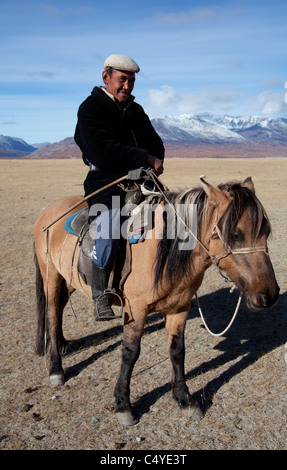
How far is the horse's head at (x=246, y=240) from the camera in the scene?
318cm

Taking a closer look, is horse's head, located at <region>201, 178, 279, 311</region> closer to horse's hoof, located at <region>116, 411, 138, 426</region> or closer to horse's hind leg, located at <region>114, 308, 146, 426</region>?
horse's hind leg, located at <region>114, 308, 146, 426</region>

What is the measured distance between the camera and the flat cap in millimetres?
3881

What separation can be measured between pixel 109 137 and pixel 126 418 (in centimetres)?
271

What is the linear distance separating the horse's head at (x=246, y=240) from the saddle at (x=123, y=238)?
755 mm

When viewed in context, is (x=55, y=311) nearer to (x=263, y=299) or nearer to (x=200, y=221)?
(x=200, y=221)

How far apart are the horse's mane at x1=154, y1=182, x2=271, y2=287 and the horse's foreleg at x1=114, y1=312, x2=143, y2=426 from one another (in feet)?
1.80

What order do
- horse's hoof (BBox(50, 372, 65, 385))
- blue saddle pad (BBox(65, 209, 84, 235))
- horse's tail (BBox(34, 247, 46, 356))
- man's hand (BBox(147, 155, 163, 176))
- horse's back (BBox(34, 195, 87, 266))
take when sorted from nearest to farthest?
man's hand (BBox(147, 155, 163, 176))
blue saddle pad (BBox(65, 209, 84, 235))
horse's hoof (BBox(50, 372, 65, 385))
horse's back (BBox(34, 195, 87, 266))
horse's tail (BBox(34, 247, 46, 356))

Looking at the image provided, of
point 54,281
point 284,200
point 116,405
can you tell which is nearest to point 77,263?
point 54,281

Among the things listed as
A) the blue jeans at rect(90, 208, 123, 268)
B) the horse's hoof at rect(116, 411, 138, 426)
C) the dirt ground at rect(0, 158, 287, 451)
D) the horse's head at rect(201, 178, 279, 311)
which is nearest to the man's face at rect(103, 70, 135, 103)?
the blue jeans at rect(90, 208, 123, 268)

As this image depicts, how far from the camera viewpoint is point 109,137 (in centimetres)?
399

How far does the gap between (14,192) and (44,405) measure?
1958 cm

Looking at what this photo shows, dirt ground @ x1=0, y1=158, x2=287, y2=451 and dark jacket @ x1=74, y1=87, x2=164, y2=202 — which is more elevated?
dark jacket @ x1=74, y1=87, x2=164, y2=202

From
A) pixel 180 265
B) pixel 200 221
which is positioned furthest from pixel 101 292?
pixel 200 221
